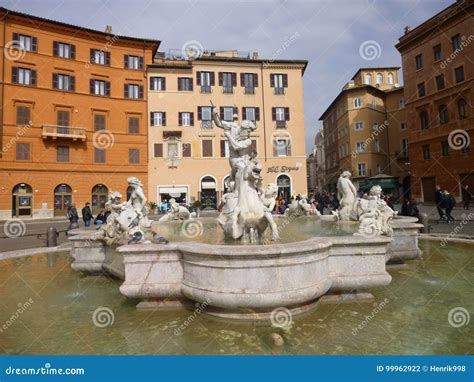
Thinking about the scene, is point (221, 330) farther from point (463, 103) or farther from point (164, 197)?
point (463, 103)

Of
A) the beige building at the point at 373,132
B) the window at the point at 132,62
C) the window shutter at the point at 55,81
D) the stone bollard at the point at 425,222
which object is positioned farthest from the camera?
the beige building at the point at 373,132

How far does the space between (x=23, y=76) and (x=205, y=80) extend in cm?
1743

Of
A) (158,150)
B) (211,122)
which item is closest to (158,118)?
(158,150)

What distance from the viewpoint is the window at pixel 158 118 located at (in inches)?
1307

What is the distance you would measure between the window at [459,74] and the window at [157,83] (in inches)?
1117

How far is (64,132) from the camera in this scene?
96.0 feet

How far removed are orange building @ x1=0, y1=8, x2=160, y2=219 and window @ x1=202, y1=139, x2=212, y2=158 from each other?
20.8 feet

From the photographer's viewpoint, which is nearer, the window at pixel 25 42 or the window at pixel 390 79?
the window at pixel 25 42

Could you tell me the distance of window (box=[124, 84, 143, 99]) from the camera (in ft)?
107

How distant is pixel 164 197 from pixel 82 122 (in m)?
11.0

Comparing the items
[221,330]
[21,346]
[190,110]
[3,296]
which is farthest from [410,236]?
[190,110]

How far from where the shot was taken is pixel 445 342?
3209 mm

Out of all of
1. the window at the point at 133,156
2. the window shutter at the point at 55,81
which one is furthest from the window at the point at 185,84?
the window shutter at the point at 55,81

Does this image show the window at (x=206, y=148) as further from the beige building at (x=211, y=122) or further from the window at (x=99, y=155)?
the window at (x=99, y=155)
